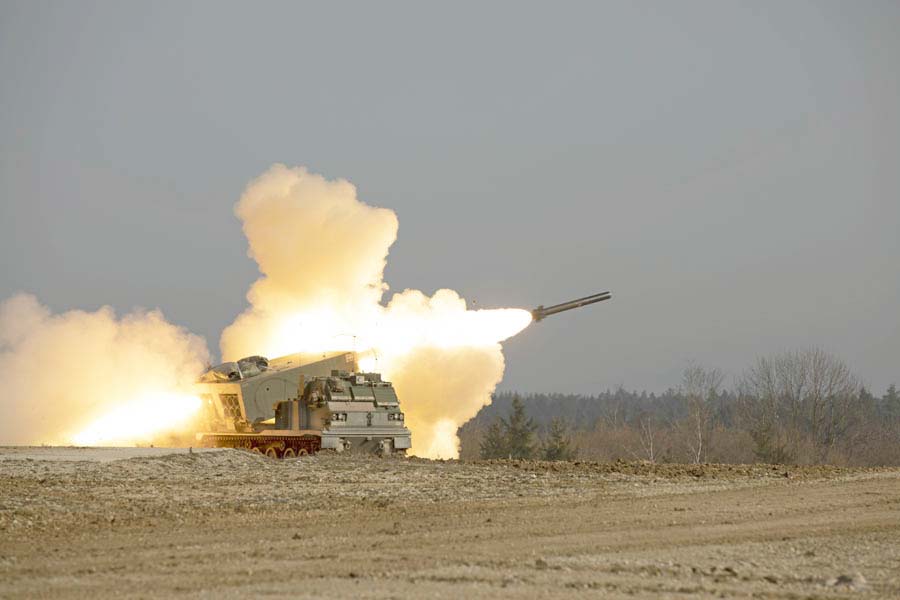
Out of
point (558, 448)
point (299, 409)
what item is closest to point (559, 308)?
point (299, 409)

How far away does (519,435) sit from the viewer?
71750 mm

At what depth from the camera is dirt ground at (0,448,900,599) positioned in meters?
13.9

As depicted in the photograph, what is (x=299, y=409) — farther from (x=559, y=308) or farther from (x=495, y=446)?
(x=495, y=446)

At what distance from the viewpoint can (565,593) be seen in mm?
13219

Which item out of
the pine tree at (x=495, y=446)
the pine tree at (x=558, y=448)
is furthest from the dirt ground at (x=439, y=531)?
the pine tree at (x=495, y=446)

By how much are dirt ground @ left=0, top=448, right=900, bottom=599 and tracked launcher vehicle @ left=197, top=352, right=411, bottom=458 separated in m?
6.64

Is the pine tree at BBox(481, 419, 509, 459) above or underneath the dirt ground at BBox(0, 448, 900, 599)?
above

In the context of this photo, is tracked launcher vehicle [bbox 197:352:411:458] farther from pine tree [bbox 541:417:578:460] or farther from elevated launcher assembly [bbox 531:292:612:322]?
pine tree [bbox 541:417:578:460]

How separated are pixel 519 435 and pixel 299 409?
3430cm

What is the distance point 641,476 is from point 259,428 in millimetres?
14524

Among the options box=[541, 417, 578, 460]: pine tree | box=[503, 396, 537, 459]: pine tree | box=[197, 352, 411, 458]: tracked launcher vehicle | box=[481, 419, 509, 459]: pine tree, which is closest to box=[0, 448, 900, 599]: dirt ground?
box=[197, 352, 411, 458]: tracked launcher vehicle

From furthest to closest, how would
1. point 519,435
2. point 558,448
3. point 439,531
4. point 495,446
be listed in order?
point 495,446 < point 519,435 < point 558,448 < point 439,531

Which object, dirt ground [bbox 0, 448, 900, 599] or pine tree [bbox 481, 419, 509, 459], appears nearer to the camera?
dirt ground [bbox 0, 448, 900, 599]

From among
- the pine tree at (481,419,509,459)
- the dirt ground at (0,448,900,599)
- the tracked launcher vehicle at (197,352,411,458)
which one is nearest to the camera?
the dirt ground at (0,448,900,599)
